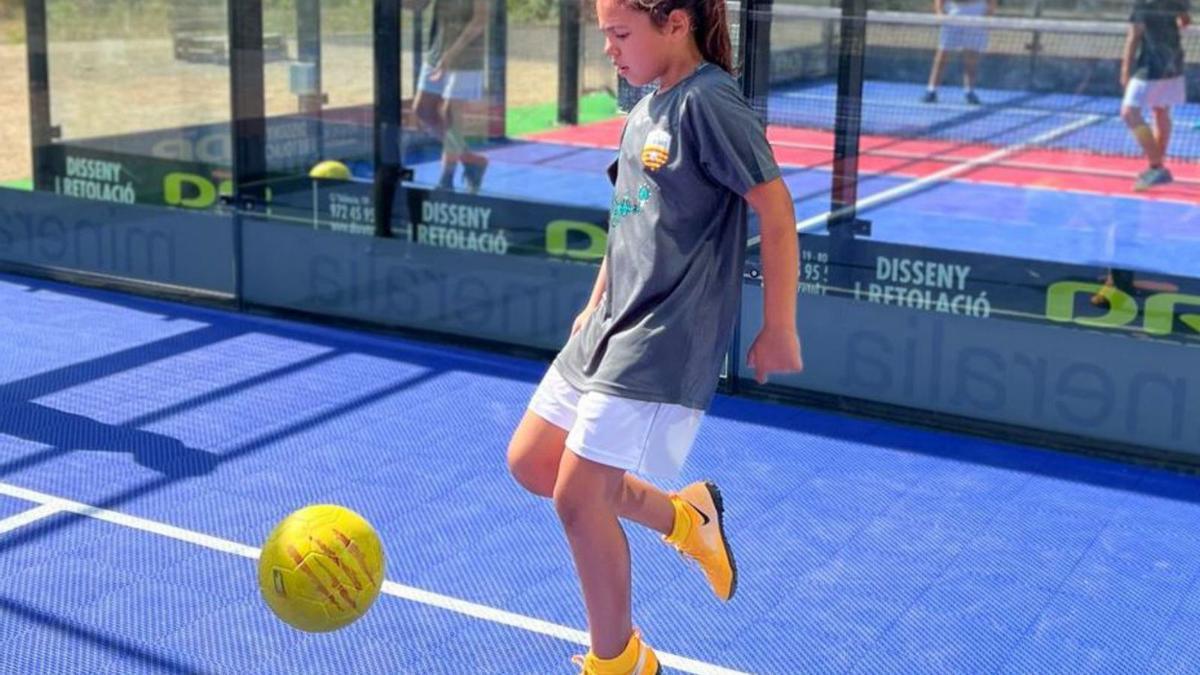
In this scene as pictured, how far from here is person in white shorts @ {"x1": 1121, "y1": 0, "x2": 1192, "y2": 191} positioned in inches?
277

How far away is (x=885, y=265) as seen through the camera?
7254 millimetres

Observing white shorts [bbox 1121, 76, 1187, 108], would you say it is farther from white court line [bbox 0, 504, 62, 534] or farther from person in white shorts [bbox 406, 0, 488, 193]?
white court line [bbox 0, 504, 62, 534]

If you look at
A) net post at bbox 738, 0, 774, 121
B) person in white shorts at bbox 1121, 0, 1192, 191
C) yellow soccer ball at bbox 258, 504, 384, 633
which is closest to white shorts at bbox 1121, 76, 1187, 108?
person in white shorts at bbox 1121, 0, 1192, 191

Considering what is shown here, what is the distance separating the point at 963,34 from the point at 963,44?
15 centimetres

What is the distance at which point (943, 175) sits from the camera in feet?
25.5

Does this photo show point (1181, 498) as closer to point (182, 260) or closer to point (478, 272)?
point (478, 272)

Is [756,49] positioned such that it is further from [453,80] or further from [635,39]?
[635,39]

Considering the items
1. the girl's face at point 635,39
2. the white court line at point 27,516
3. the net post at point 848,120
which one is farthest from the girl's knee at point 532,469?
the net post at point 848,120

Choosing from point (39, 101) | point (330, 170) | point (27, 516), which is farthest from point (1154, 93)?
point (39, 101)

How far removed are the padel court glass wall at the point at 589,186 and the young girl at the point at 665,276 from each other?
272 cm

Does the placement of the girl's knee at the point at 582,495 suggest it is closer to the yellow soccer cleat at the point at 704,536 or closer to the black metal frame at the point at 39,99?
the yellow soccer cleat at the point at 704,536

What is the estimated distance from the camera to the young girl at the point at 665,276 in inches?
148

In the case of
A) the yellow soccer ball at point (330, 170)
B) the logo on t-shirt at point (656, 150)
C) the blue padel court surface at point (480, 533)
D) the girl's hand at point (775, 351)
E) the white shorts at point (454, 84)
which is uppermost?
the logo on t-shirt at point (656, 150)

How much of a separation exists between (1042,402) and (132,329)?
178 inches
